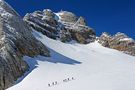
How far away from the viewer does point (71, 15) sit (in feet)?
458

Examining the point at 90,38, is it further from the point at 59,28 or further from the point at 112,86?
the point at 112,86

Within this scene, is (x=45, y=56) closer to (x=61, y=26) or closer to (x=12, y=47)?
(x=12, y=47)

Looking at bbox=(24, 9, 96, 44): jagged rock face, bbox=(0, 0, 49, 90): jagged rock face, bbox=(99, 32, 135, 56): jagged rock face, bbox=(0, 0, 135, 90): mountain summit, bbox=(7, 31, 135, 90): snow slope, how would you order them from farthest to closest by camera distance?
1. bbox=(99, 32, 135, 56): jagged rock face
2. bbox=(24, 9, 96, 44): jagged rock face
3. bbox=(0, 0, 135, 90): mountain summit
4. bbox=(0, 0, 49, 90): jagged rock face
5. bbox=(7, 31, 135, 90): snow slope

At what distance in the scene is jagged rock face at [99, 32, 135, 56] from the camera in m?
117

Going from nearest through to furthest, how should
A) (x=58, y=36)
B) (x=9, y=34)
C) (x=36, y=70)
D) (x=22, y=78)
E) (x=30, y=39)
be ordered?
(x=22, y=78) → (x=36, y=70) → (x=9, y=34) → (x=30, y=39) → (x=58, y=36)

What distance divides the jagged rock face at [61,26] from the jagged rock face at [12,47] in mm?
32145

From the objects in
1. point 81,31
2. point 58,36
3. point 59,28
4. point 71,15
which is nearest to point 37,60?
point 58,36

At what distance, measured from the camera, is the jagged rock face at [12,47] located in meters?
49.1

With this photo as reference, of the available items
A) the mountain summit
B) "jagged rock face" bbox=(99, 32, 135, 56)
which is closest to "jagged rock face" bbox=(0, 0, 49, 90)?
the mountain summit

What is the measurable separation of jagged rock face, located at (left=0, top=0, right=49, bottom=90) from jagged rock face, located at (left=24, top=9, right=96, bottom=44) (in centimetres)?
3214

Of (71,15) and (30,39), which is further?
(71,15)

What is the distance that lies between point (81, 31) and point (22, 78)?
75947 mm

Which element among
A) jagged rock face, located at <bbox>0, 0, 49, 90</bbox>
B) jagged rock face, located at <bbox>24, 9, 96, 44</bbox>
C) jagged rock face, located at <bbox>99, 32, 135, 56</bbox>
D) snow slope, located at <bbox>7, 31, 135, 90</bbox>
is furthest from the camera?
jagged rock face, located at <bbox>99, 32, 135, 56</bbox>

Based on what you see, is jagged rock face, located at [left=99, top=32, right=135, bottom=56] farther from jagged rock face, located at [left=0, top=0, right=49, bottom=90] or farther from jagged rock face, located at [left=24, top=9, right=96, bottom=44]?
jagged rock face, located at [left=0, top=0, right=49, bottom=90]
